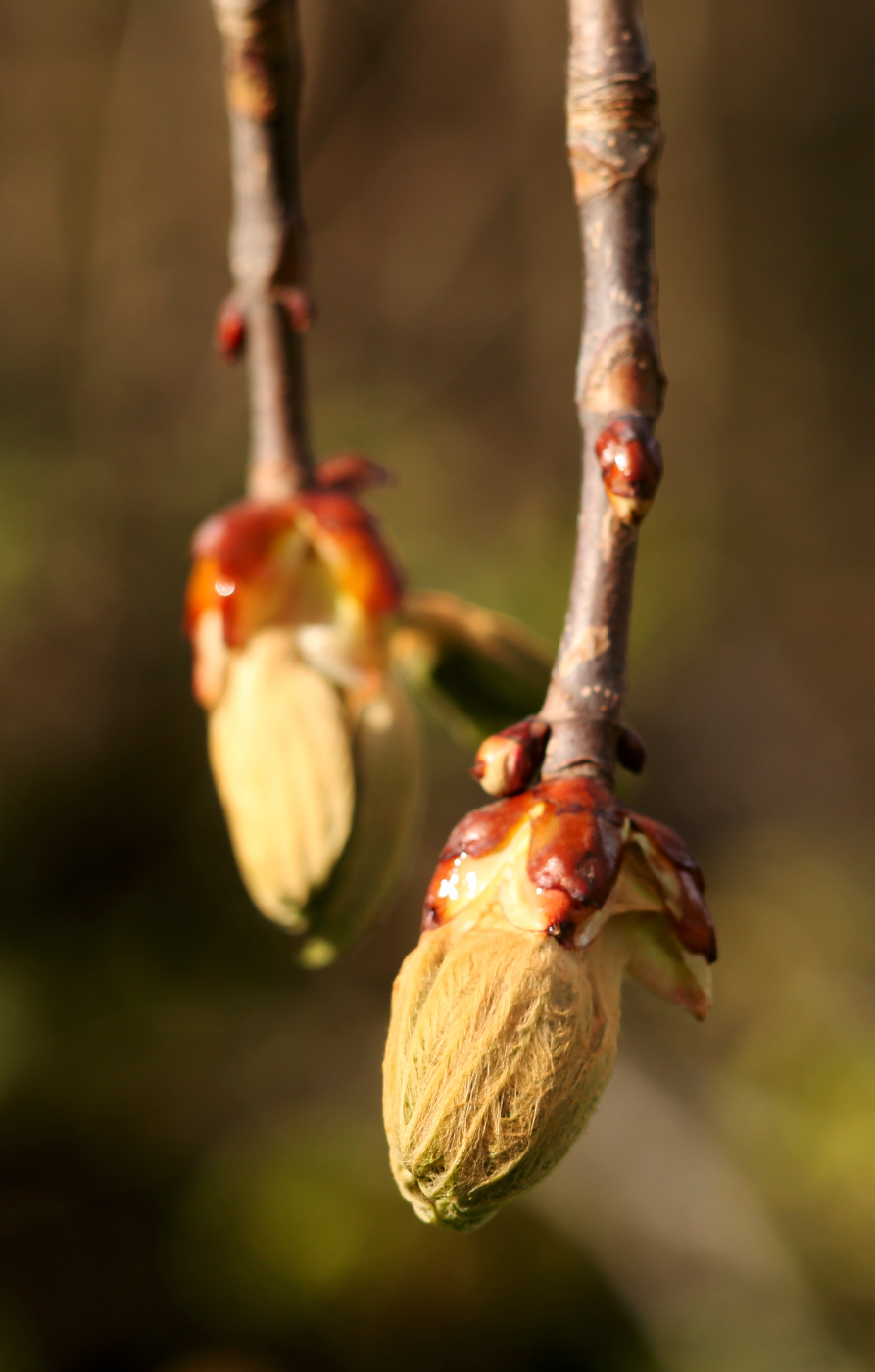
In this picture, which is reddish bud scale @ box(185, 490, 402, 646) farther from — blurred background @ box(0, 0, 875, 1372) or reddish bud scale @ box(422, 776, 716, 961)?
blurred background @ box(0, 0, 875, 1372)

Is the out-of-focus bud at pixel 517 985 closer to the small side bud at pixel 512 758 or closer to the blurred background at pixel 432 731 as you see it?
the small side bud at pixel 512 758

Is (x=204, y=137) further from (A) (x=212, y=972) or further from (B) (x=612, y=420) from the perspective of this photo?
(B) (x=612, y=420)

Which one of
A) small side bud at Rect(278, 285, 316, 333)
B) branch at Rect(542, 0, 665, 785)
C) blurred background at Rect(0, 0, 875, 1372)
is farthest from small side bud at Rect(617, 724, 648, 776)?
blurred background at Rect(0, 0, 875, 1372)

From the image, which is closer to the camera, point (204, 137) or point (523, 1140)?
point (523, 1140)

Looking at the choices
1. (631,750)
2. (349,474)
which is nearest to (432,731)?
(349,474)

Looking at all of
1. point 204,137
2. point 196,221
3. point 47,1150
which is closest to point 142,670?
point 47,1150

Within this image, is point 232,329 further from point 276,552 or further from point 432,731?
point 432,731

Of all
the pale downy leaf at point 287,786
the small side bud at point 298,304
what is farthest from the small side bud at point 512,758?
the small side bud at point 298,304
